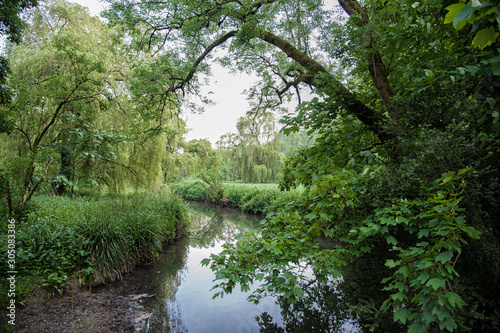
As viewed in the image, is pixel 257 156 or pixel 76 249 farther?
pixel 257 156

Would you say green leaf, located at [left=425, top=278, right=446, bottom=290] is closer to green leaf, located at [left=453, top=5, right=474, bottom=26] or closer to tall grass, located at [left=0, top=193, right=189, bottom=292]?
green leaf, located at [left=453, top=5, right=474, bottom=26]

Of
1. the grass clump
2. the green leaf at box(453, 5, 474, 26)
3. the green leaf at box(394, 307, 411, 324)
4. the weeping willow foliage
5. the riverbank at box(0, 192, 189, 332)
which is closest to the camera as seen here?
the green leaf at box(453, 5, 474, 26)

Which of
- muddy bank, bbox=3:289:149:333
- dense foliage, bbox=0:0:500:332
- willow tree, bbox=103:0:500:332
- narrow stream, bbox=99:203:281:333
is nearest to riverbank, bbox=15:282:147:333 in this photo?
muddy bank, bbox=3:289:149:333

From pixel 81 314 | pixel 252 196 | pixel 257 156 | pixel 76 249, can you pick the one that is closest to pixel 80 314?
pixel 81 314

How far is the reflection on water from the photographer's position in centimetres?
344

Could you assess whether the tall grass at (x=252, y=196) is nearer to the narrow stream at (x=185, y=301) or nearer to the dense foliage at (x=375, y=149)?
the narrow stream at (x=185, y=301)

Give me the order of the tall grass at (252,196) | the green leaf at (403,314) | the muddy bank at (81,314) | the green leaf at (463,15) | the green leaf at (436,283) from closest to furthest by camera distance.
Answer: the green leaf at (463,15)
the green leaf at (436,283)
the green leaf at (403,314)
the muddy bank at (81,314)
the tall grass at (252,196)

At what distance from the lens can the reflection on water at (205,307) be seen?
344 cm

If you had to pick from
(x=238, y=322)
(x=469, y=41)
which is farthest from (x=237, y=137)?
(x=469, y=41)

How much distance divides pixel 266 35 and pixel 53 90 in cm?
404

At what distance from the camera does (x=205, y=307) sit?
4035 millimetres

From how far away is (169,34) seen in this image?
509cm

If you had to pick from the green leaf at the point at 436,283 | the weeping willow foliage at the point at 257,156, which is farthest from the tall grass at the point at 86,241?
the weeping willow foliage at the point at 257,156

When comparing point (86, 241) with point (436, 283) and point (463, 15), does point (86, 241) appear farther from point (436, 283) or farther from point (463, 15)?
point (463, 15)
